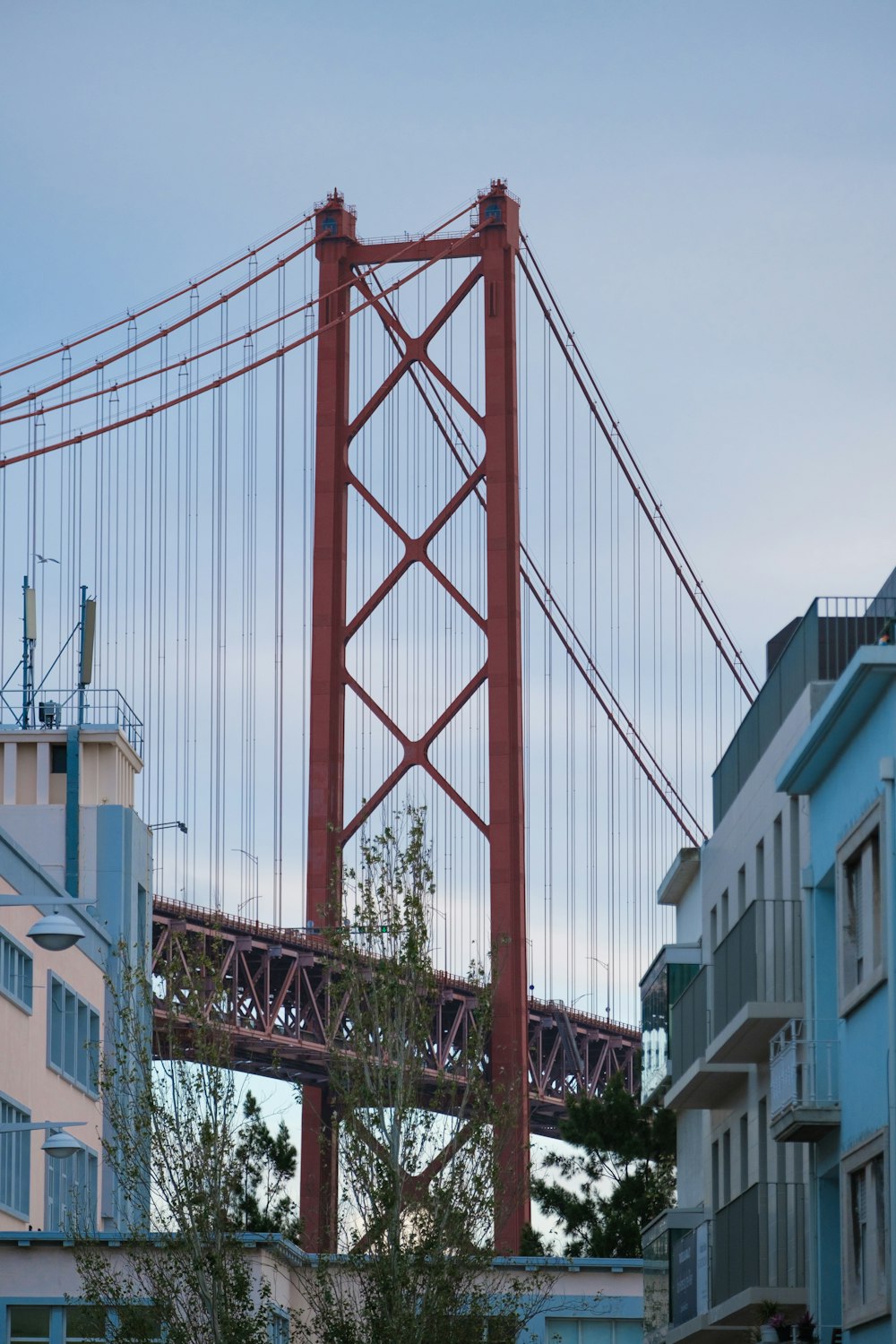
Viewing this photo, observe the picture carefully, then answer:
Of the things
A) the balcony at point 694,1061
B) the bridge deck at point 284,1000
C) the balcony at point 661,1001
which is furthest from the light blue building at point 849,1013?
the bridge deck at point 284,1000

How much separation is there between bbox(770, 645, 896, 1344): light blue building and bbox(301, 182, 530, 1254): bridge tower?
111ft

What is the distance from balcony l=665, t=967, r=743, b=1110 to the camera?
33.4 meters

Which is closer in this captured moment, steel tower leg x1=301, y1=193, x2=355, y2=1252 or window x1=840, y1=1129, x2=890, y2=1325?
window x1=840, y1=1129, x2=890, y2=1325

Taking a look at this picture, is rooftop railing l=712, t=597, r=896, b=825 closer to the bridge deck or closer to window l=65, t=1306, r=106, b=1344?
window l=65, t=1306, r=106, b=1344

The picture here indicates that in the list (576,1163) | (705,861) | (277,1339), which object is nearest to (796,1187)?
(705,861)

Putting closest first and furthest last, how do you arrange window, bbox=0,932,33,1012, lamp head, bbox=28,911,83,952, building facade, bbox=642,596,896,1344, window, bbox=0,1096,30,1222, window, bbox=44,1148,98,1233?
lamp head, bbox=28,911,83,952
building facade, bbox=642,596,896,1344
window, bbox=0,1096,30,1222
window, bbox=0,932,33,1012
window, bbox=44,1148,98,1233

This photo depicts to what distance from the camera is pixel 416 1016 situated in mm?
30688

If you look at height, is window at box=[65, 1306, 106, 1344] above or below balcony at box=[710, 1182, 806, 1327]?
below

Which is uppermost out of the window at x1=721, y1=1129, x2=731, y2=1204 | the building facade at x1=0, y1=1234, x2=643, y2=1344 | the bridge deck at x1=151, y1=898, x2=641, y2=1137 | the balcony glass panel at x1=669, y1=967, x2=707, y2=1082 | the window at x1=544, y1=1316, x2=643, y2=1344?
the bridge deck at x1=151, y1=898, x2=641, y2=1137

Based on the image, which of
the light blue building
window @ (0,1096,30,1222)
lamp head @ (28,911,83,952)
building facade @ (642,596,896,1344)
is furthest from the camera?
window @ (0,1096,30,1222)

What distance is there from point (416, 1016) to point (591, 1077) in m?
62.5

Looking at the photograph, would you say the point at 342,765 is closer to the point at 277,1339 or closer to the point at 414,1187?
the point at 277,1339

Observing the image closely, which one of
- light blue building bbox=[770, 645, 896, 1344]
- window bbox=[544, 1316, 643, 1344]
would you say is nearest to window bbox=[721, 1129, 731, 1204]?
light blue building bbox=[770, 645, 896, 1344]

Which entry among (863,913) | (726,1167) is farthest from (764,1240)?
(726,1167)
